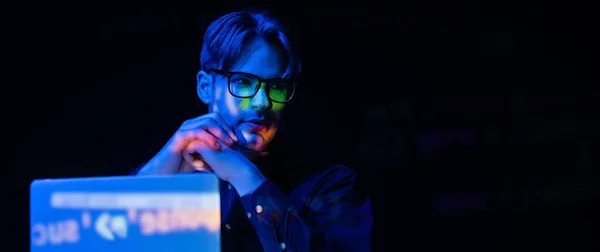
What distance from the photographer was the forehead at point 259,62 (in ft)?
6.17


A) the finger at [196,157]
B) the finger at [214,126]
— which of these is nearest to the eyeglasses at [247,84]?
the finger at [214,126]

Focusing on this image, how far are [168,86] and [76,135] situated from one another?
0.38 meters

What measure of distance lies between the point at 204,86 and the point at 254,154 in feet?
0.98

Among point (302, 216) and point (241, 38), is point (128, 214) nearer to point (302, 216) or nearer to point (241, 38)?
point (302, 216)

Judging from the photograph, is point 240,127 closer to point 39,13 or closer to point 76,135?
point 76,135

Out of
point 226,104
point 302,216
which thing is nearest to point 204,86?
point 226,104

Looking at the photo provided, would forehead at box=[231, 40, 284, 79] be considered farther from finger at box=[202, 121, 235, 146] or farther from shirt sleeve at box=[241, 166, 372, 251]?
shirt sleeve at box=[241, 166, 372, 251]

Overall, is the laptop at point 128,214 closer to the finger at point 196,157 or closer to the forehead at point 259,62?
the finger at point 196,157

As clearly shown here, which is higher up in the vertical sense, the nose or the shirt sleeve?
the nose

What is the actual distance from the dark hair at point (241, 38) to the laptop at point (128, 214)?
71 cm

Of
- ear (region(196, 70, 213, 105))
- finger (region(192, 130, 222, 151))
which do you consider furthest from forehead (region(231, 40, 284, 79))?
finger (region(192, 130, 222, 151))

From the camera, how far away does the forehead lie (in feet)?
6.17

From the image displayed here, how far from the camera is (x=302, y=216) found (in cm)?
180

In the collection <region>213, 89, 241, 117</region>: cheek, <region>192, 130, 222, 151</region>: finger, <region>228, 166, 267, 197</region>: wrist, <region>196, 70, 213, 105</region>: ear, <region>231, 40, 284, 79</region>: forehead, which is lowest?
<region>228, 166, 267, 197</region>: wrist
